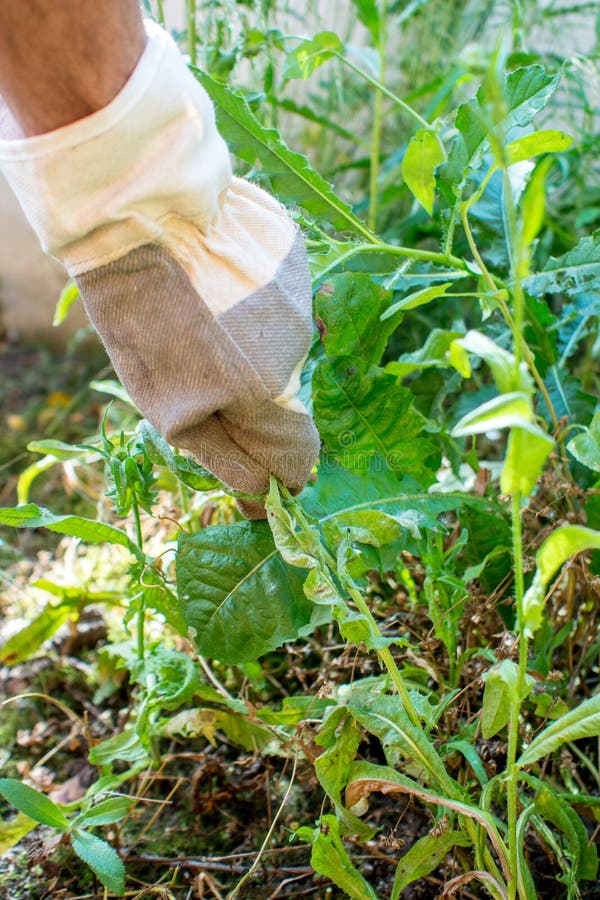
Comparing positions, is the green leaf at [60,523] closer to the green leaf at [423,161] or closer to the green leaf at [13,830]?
the green leaf at [13,830]

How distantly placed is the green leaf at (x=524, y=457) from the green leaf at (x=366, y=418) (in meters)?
0.31

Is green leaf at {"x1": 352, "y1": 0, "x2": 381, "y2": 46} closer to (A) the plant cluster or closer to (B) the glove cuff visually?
(A) the plant cluster

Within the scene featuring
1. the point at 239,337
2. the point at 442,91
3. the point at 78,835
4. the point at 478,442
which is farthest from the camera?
the point at 478,442

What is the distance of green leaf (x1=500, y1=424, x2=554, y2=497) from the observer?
1.47ft

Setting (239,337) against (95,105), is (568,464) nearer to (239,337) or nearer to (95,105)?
(239,337)

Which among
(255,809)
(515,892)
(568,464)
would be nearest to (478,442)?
(568,464)

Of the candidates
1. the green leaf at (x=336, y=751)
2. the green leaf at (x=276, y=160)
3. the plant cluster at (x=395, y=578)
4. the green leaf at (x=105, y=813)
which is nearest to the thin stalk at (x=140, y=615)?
the plant cluster at (x=395, y=578)

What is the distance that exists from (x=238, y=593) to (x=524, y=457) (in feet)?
1.17

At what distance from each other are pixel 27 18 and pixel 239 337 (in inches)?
8.7

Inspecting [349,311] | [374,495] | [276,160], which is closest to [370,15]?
[276,160]

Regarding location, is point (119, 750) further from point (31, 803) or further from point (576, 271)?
point (576, 271)

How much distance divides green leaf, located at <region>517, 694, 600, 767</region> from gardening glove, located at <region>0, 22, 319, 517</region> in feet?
0.84

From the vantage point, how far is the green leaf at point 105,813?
28.7 inches

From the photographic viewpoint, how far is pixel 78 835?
720 millimetres
